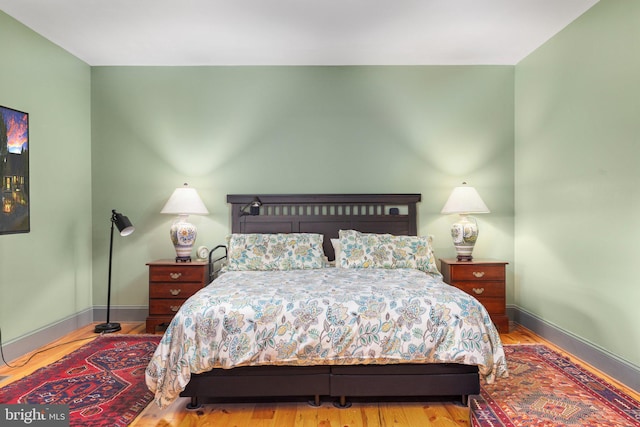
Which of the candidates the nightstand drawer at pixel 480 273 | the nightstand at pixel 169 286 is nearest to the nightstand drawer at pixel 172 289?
the nightstand at pixel 169 286

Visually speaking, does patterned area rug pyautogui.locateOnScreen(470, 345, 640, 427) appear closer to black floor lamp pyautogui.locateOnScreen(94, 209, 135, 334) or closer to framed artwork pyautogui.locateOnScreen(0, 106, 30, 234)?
black floor lamp pyautogui.locateOnScreen(94, 209, 135, 334)

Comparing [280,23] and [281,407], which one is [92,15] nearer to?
[280,23]

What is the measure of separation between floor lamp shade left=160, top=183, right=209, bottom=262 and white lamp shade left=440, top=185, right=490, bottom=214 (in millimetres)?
2527

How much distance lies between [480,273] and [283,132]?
2522 mm

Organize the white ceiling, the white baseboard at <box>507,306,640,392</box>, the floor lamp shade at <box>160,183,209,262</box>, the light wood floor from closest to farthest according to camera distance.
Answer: the light wood floor
the white baseboard at <box>507,306,640,392</box>
the white ceiling
the floor lamp shade at <box>160,183,209,262</box>

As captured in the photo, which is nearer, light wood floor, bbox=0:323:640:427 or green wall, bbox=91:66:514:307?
light wood floor, bbox=0:323:640:427

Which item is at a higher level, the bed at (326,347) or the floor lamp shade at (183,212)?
the floor lamp shade at (183,212)

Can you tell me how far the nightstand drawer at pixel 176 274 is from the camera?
369cm

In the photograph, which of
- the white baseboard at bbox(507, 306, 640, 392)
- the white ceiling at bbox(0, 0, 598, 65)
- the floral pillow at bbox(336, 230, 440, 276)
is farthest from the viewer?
the floral pillow at bbox(336, 230, 440, 276)

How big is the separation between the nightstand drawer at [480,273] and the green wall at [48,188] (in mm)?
3846

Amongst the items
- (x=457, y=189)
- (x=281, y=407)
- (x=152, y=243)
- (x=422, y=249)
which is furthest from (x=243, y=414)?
(x=457, y=189)

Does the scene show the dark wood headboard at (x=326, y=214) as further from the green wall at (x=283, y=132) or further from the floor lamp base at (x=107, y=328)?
the floor lamp base at (x=107, y=328)

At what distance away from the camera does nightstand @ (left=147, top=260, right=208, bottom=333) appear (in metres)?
3.69

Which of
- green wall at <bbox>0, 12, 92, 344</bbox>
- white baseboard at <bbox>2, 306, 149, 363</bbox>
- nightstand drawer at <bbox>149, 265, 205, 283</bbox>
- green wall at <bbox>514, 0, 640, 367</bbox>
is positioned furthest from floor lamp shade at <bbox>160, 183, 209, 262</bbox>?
green wall at <bbox>514, 0, 640, 367</bbox>
